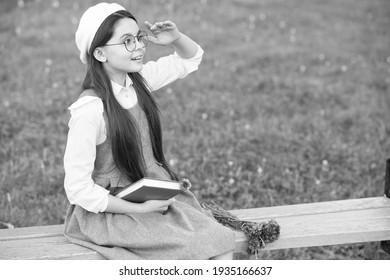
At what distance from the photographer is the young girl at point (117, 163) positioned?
2.50m

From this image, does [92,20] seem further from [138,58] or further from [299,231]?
[299,231]

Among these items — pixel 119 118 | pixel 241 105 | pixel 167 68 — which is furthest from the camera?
pixel 241 105

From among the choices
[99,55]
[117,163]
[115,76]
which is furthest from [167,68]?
[117,163]

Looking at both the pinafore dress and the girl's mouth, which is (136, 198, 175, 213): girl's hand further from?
the girl's mouth

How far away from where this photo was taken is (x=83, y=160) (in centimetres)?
246

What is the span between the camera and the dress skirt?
8.29 ft

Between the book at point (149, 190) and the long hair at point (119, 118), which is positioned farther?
the long hair at point (119, 118)

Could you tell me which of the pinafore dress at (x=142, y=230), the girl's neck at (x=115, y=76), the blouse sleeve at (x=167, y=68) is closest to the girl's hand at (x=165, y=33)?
the blouse sleeve at (x=167, y=68)

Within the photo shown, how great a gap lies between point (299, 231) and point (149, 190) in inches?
32.9

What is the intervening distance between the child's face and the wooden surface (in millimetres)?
860

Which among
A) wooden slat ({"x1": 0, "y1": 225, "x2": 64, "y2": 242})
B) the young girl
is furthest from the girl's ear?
wooden slat ({"x1": 0, "y1": 225, "x2": 64, "y2": 242})

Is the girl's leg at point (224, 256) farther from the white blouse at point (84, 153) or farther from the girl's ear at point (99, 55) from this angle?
the girl's ear at point (99, 55)

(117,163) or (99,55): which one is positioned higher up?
(99,55)

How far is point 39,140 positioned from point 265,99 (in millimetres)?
2143
